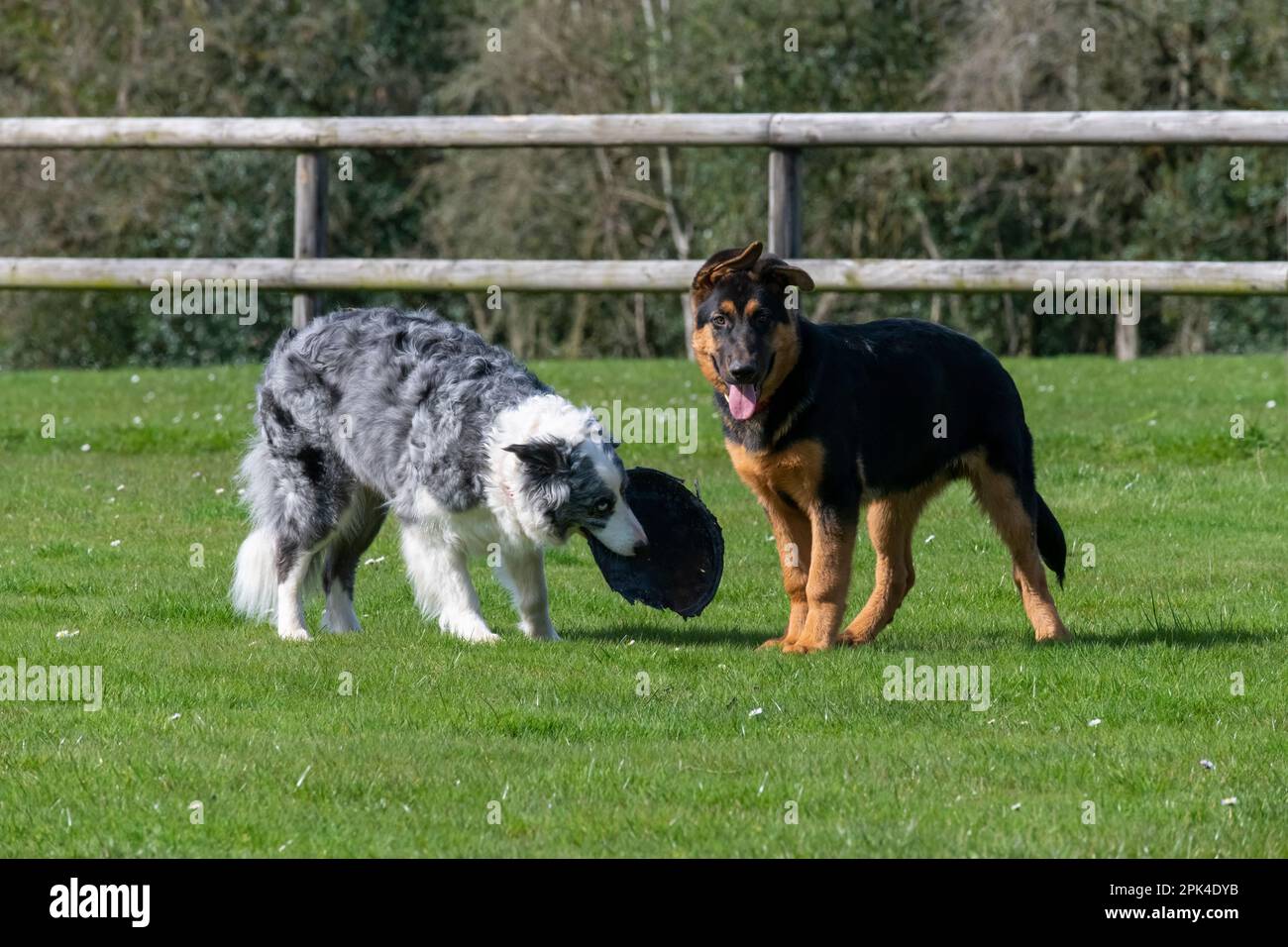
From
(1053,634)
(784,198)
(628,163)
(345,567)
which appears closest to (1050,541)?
(1053,634)

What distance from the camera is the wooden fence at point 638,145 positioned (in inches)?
491

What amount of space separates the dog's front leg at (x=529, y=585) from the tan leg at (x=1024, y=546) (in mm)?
2007

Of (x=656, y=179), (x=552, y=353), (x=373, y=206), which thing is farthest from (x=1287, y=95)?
(x=373, y=206)

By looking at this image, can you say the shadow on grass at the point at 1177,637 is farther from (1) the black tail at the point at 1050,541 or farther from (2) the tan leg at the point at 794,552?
(2) the tan leg at the point at 794,552

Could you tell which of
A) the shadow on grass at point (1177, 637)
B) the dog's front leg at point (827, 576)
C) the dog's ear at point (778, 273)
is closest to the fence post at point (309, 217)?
the dog's ear at point (778, 273)

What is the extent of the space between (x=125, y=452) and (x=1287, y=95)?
17.6 meters

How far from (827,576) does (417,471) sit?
6.07ft

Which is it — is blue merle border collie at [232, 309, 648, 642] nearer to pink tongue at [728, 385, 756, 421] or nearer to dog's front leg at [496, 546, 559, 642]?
dog's front leg at [496, 546, 559, 642]

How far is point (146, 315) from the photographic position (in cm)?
2917

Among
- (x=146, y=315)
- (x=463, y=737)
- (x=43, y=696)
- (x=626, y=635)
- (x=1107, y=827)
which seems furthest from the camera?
(x=146, y=315)

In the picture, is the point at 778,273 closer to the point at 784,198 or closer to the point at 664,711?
the point at 664,711

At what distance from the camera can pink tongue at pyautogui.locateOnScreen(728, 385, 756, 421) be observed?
25.0 feet

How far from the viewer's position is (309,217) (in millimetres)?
13953

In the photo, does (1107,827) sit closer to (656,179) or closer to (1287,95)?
(1287,95)
